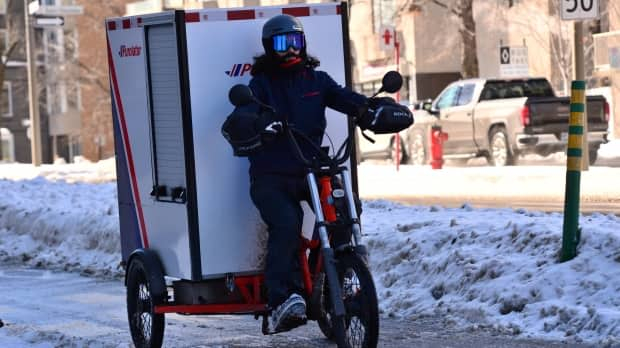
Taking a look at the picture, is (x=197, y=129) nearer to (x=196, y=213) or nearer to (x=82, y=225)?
(x=196, y=213)

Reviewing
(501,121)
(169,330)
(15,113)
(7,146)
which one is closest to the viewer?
(169,330)

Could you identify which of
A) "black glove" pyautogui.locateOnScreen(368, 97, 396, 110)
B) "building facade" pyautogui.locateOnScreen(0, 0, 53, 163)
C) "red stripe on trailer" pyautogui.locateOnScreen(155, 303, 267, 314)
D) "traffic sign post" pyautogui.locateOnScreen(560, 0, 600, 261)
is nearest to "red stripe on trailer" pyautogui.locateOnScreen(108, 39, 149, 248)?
"red stripe on trailer" pyautogui.locateOnScreen(155, 303, 267, 314)

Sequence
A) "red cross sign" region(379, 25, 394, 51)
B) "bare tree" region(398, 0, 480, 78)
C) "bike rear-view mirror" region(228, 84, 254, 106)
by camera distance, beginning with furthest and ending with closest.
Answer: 1. "bare tree" region(398, 0, 480, 78)
2. "red cross sign" region(379, 25, 394, 51)
3. "bike rear-view mirror" region(228, 84, 254, 106)

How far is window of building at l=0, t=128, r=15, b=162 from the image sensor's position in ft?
282

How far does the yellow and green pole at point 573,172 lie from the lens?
9.29 metres

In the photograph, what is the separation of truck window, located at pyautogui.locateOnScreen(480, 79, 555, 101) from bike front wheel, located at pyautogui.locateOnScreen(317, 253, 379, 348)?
21.9 meters

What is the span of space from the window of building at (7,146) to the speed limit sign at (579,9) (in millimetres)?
69603

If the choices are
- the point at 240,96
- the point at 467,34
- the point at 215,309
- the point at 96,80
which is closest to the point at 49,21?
the point at 467,34

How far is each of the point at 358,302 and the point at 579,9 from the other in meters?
13.1

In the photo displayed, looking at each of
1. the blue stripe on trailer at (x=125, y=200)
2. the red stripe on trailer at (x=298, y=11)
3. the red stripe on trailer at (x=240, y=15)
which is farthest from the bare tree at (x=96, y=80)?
the red stripe on trailer at (x=240, y=15)

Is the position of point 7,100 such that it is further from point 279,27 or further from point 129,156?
point 279,27

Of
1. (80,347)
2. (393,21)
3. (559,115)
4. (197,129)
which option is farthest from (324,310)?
(393,21)

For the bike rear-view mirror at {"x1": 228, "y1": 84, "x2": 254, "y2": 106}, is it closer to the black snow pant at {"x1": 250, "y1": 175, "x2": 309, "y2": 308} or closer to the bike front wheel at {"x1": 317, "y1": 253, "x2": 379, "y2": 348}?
the black snow pant at {"x1": 250, "y1": 175, "x2": 309, "y2": 308}

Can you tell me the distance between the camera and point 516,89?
1152 inches
